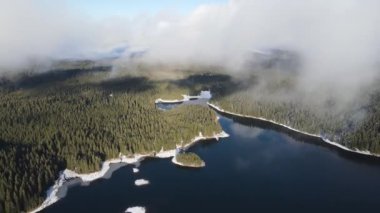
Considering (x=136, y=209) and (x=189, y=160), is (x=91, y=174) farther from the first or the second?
(x=189, y=160)

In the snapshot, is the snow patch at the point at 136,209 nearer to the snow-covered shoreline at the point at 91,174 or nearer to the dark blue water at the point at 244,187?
the dark blue water at the point at 244,187

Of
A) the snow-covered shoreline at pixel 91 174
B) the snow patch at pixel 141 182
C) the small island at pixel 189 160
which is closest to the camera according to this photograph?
the snow-covered shoreline at pixel 91 174

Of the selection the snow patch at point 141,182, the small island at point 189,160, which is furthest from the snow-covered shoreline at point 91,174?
the snow patch at point 141,182

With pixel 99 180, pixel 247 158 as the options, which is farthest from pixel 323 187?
pixel 99 180

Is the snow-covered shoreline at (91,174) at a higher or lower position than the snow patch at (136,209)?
higher

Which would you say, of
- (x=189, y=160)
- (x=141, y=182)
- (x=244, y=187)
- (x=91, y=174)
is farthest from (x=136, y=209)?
(x=189, y=160)

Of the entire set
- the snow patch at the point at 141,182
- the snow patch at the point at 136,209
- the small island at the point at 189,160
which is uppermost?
the small island at the point at 189,160

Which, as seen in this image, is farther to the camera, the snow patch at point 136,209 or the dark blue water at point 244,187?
the dark blue water at point 244,187
